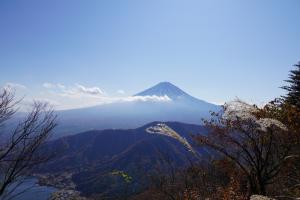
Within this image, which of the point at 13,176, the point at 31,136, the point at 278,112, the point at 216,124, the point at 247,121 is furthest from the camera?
the point at 216,124

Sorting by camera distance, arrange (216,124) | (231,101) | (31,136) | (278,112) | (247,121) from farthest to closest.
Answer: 1. (216,124)
2. (278,112)
3. (231,101)
4. (247,121)
5. (31,136)

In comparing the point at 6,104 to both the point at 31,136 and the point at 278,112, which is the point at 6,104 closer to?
the point at 31,136

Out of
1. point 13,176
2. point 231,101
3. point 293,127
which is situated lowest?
point 13,176

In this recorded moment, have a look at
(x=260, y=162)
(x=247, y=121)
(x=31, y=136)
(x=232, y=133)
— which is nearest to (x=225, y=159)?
(x=232, y=133)

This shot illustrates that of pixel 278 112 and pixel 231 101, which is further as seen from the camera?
pixel 278 112

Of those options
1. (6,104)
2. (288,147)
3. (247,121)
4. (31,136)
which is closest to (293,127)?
(288,147)

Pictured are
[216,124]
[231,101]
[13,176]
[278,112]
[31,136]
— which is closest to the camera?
[13,176]

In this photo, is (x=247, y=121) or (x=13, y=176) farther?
(x=247, y=121)

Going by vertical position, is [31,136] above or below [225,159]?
above

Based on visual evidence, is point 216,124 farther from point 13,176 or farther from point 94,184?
point 94,184
